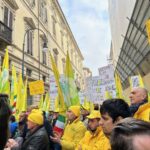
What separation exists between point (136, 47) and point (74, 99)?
9.28 metres

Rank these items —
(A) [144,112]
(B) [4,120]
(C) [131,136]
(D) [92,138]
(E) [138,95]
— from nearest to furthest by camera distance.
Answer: (C) [131,136], (B) [4,120], (A) [144,112], (D) [92,138], (E) [138,95]

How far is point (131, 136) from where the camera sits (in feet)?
3.40

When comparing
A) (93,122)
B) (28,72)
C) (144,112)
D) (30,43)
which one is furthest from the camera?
(30,43)

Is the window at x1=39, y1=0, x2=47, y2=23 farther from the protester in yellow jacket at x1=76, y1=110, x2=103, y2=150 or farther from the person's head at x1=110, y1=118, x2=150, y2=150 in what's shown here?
the person's head at x1=110, y1=118, x2=150, y2=150

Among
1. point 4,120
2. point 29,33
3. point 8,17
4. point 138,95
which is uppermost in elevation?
point 29,33

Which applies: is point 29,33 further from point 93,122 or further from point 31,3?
point 93,122

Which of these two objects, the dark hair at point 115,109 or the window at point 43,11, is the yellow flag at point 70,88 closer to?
the dark hair at point 115,109

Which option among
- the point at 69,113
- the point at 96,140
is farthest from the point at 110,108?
the point at 69,113

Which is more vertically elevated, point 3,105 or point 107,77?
point 107,77

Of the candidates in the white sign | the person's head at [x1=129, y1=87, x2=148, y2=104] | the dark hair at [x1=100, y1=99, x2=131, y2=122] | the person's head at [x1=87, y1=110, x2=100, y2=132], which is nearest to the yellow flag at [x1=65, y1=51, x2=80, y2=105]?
the person's head at [x1=129, y1=87, x2=148, y2=104]

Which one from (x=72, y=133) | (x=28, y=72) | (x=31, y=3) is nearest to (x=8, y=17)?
(x=28, y=72)

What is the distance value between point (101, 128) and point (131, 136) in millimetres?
2077

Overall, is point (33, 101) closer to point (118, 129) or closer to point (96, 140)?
point (96, 140)

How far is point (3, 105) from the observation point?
5.29 ft
